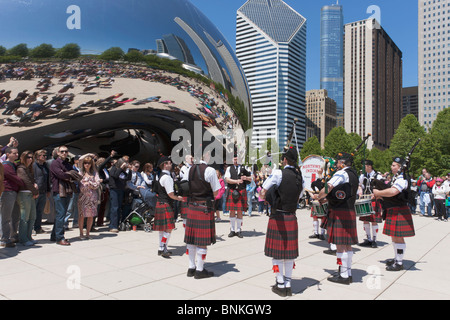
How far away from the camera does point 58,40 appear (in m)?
6.10

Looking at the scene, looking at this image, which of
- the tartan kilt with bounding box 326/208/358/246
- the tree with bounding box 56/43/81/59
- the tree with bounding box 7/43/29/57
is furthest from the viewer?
the tree with bounding box 56/43/81/59

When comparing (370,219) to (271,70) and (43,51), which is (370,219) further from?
(271,70)

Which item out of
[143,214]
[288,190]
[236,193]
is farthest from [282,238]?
[143,214]

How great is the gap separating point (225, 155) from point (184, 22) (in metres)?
3.42

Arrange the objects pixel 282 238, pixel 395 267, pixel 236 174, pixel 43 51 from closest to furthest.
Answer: pixel 282 238
pixel 395 267
pixel 43 51
pixel 236 174

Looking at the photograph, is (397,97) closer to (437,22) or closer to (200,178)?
(437,22)

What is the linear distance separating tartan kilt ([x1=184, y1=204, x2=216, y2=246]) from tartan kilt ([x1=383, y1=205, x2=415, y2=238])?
2785mm

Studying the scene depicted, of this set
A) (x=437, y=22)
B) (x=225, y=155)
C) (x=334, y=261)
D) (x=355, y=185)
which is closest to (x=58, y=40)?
(x=225, y=155)

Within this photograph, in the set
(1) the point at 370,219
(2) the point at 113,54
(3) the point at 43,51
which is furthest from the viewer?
(1) the point at 370,219

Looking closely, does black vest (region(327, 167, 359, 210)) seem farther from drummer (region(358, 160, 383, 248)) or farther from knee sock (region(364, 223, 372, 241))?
knee sock (region(364, 223, 372, 241))

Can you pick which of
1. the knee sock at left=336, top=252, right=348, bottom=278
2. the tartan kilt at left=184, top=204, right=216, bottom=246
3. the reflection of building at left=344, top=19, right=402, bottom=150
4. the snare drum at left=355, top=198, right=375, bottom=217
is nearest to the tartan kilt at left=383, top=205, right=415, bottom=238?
the snare drum at left=355, top=198, right=375, bottom=217

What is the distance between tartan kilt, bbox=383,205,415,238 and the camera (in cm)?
496

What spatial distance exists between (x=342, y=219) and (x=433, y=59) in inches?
4894

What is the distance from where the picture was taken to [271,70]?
130 m
